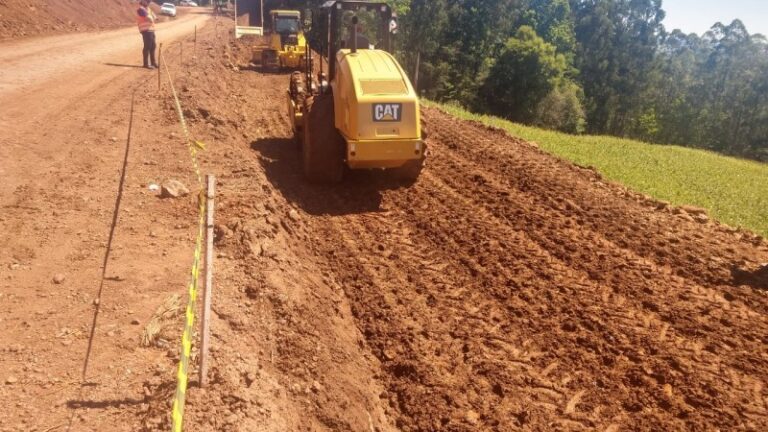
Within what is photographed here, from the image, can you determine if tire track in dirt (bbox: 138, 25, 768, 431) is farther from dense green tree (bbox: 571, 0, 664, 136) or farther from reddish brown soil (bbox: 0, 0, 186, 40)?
dense green tree (bbox: 571, 0, 664, 136)

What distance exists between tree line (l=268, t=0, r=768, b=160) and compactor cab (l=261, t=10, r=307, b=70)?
75.7ft

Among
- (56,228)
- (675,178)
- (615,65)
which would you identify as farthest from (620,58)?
(56,228)

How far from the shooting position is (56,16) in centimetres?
2600

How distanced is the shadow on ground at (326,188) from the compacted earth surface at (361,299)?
0.17ft

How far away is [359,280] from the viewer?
6789 millimetres

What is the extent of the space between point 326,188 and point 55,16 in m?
23.0

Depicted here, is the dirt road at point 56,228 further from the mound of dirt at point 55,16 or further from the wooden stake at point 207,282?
the mound of dirt at point 55,16

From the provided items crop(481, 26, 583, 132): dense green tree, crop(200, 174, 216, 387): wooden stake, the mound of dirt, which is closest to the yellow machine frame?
crop(200, 174, 216, 387): wooden stake

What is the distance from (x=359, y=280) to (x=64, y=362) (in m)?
3.41

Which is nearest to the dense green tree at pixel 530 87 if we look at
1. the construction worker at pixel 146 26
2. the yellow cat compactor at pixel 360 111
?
the construction worker at pixel 146 26

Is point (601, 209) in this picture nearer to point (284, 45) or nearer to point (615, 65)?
point (284, 45)

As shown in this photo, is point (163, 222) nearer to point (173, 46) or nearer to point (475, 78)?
point (173, 46)

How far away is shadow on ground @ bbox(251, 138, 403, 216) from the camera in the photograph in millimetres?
9000

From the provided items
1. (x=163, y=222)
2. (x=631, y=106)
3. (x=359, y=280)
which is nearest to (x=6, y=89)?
(x=163, y=222)
